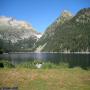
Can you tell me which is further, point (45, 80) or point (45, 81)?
point (45, 80)

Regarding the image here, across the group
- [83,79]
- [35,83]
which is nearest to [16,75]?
[35,83]

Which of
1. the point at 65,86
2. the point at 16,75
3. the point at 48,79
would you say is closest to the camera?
the point at 65,86

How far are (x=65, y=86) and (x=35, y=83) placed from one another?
10.5 feet

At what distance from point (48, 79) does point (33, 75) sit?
7.91 feet

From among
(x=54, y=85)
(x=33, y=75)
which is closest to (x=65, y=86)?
(x=54, y=85)

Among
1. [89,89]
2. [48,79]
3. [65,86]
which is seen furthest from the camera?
[48,79]

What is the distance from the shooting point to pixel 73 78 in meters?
23.8

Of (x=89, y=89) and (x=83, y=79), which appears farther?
(x=83, y=79)

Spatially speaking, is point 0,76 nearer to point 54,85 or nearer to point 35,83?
point 35,83

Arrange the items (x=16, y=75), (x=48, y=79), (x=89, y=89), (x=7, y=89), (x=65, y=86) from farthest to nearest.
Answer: (x=16, y=75) → (x=48, y=79) → (x=65, y=86) → (x=89, y=89) → (x=7, y=89)

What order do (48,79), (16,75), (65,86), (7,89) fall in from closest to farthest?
(7,89) < (65,86) < (48,79) < (16,75)

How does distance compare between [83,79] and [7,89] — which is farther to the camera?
[83,79]

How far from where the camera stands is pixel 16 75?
2492 centimetres

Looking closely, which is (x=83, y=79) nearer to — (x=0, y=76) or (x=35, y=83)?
(x=35, y=83)
